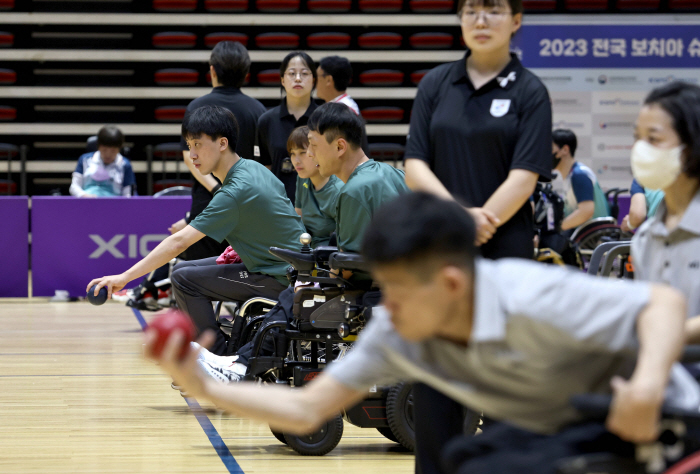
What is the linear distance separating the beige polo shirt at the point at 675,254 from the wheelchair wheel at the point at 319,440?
1.69 meters

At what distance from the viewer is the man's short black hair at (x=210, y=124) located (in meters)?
4.08

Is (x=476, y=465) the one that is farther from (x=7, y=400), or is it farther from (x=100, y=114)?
(x=100, y=114)

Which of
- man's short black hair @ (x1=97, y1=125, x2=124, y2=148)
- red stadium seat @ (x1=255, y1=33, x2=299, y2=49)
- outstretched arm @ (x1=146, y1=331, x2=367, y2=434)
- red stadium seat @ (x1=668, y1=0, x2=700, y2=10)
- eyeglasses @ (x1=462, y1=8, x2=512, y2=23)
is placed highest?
red stadium seat @ (x1=668, y1=0, x2=700, y2=10)

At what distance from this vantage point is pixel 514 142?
235 centimetres

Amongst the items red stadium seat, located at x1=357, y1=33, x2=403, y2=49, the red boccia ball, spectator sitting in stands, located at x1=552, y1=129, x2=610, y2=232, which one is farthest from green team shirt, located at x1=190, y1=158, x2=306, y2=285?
red stadium seat, located at x1=357, y1=33, x2=403, y2=49

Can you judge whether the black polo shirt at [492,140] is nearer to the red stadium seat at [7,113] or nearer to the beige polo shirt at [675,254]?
the beige polo shirt at [675,254]

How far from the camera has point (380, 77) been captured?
1156 centimetres

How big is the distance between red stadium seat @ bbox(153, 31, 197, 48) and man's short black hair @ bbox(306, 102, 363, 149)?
8322 mm

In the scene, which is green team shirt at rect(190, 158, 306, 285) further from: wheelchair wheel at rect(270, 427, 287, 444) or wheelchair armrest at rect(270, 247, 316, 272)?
wheelchair wheel at rect(270, 427, 287, 444)

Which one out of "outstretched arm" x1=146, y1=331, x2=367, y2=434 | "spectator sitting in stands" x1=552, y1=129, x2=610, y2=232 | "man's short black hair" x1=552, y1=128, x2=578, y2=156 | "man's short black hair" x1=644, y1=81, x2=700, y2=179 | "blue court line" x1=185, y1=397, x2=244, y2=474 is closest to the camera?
"outstretched arm" x1=146, y1=331, x2=367, y2=434

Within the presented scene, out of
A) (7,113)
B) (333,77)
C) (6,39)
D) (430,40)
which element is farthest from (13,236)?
(430,40)

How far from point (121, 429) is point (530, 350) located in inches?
104

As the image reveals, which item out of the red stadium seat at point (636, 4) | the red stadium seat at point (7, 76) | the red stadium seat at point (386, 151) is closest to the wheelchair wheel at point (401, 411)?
the red stadium seat at point (386, 151)

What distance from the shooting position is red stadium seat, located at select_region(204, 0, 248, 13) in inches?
453
